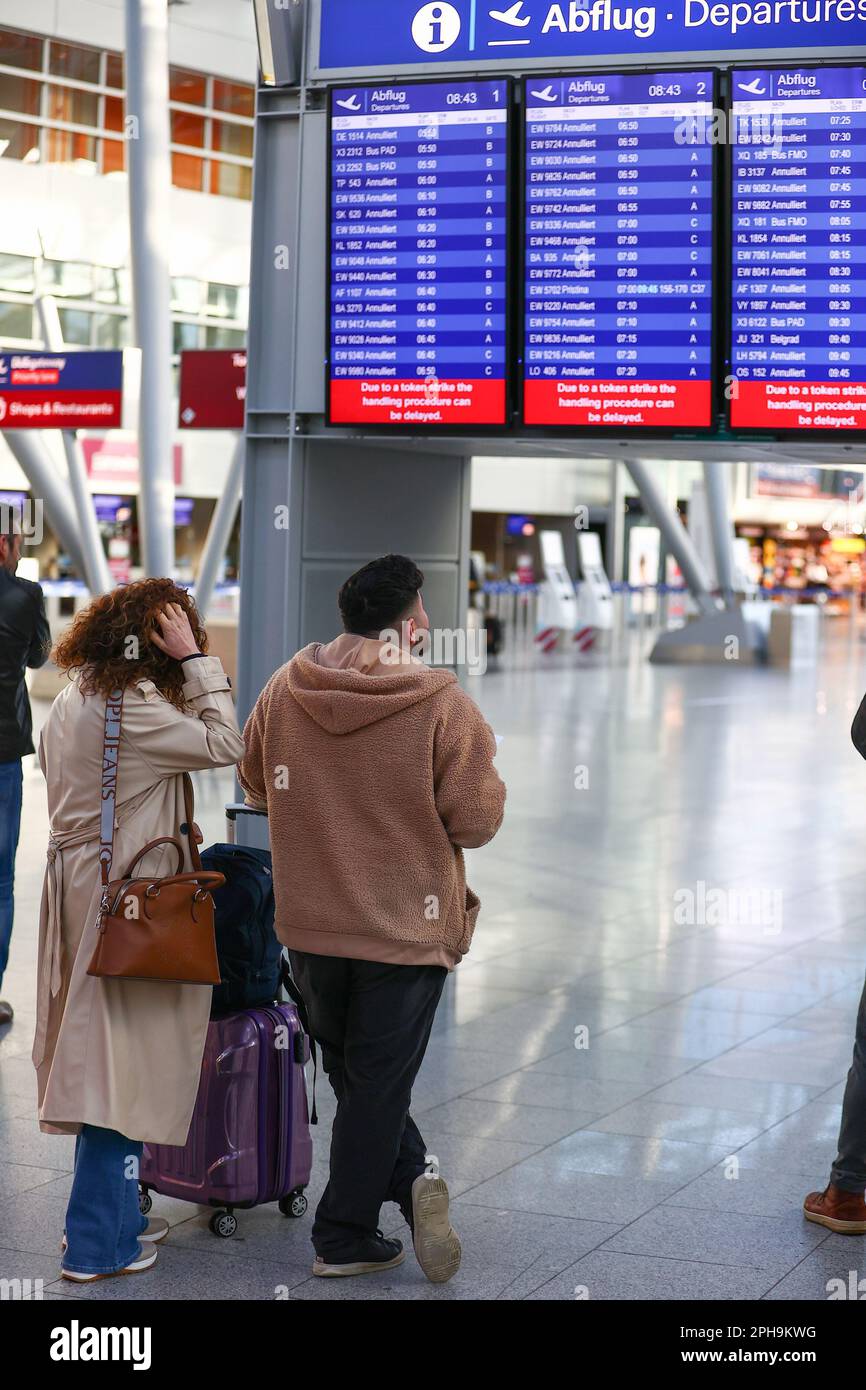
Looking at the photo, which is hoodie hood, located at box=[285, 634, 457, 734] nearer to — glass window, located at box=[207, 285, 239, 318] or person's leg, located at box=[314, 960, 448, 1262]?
person's leg, located at box=[314, 960, 448, 1262]

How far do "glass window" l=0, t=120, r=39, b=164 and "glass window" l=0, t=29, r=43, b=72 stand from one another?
1.15 m

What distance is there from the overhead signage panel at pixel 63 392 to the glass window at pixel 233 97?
24.7 m

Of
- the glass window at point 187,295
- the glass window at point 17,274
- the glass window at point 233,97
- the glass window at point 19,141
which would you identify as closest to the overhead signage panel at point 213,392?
the glass window at point 17,274

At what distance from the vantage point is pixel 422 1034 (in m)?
3.94

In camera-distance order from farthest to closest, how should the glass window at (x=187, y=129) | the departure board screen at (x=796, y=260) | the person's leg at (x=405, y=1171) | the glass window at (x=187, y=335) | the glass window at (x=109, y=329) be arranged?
the glass window at (x=187, y=335) → the glass window at (x=187, y=129) → the glass window at (x=109, y=329) → the departure board screen at (x=796, y=260) → the person's leg at (x=405, y=1171)

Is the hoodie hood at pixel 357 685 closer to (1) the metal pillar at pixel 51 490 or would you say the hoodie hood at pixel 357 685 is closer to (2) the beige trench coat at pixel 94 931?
(2) the beige trench coat at pixel 94 931

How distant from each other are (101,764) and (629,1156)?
2.15m

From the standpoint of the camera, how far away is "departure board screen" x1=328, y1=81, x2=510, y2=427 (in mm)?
6098

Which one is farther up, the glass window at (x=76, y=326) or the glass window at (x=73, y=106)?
the glass window at (x=73, y=106)

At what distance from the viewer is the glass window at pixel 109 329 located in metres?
36.1

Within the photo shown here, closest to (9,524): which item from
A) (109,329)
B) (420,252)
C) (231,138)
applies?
(420,252)

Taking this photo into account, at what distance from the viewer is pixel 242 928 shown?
166 inches

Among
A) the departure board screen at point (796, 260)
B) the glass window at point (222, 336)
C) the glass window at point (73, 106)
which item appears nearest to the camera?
the departure board screen at point (796, 260)

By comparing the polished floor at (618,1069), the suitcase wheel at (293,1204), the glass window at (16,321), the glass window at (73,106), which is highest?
the glass window at (73,106)
